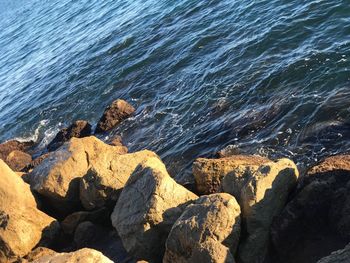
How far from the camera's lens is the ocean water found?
15.4 meters

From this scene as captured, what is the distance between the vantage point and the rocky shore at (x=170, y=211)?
380 inches

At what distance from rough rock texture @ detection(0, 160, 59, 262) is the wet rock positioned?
386 millimetres

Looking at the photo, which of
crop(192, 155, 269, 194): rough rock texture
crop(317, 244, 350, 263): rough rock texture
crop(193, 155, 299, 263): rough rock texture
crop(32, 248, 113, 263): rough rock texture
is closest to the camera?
crop(317, 244, 350, 263): rough rock texture

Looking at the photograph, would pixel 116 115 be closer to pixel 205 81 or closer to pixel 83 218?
pixel 205 81

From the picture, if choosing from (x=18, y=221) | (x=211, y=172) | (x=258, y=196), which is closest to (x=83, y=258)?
(x=258, y=196)

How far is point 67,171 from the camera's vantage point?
562 inches

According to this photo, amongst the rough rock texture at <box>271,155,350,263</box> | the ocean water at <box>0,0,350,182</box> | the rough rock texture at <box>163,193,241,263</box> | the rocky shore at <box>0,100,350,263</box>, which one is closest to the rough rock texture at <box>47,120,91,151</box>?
the ocean water at <box>0,0,350,182</box>

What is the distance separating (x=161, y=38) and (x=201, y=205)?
19240 millimetres

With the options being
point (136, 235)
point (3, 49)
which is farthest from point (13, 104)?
point (136, 235)

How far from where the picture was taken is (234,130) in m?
16.5

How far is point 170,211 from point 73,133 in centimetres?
1202

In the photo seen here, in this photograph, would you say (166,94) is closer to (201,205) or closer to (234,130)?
(234,130)

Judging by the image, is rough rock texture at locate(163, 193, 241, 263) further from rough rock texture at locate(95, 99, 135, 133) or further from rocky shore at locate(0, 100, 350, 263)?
rough rock texture at locate(95, 99, 135, 133)

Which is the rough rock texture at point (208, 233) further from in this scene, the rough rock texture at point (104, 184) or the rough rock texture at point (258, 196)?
the rough rock texture at point (104, 184)
